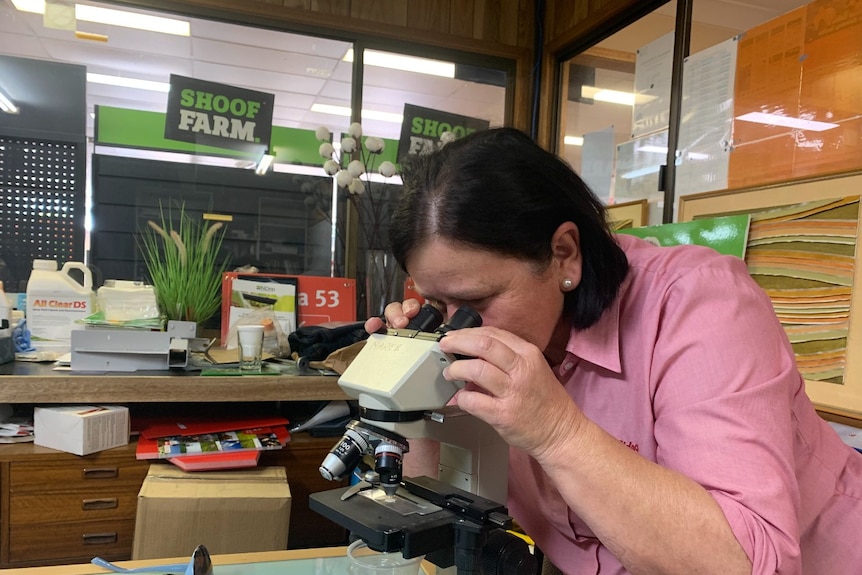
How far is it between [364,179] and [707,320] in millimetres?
2079

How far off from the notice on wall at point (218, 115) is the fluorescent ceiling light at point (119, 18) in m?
0.32

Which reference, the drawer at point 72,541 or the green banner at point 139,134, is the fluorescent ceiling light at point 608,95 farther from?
the drawer at point 72,541

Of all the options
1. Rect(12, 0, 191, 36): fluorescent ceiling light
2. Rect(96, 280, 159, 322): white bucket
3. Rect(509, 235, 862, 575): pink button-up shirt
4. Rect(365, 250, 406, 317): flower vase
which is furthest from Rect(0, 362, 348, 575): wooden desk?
Rect(12, 0, 191, 36): fluorescent ceiling light

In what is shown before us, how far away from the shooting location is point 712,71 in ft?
6.25

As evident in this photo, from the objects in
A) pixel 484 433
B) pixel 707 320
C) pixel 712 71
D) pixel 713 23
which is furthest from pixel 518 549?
pixel 713 23

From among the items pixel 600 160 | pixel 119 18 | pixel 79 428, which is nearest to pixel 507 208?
pixel 79 428

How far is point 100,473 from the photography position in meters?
1.58

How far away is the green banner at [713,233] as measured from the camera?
164 centimetres

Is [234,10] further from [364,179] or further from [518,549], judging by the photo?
[518,549]

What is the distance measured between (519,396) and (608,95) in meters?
2.17

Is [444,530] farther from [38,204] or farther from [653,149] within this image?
[38,204]

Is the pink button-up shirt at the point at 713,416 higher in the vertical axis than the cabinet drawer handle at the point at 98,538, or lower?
higher

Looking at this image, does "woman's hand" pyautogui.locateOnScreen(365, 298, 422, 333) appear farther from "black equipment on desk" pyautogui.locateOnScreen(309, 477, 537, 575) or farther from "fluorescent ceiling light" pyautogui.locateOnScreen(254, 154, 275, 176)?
"fluorescent ceiling light" pyautogui.locateOnScreen(254, 154, 275, 176)

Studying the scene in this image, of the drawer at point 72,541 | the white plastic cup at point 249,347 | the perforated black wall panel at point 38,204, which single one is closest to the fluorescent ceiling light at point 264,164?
Answer: the perforated black wall panel at point 38,204
